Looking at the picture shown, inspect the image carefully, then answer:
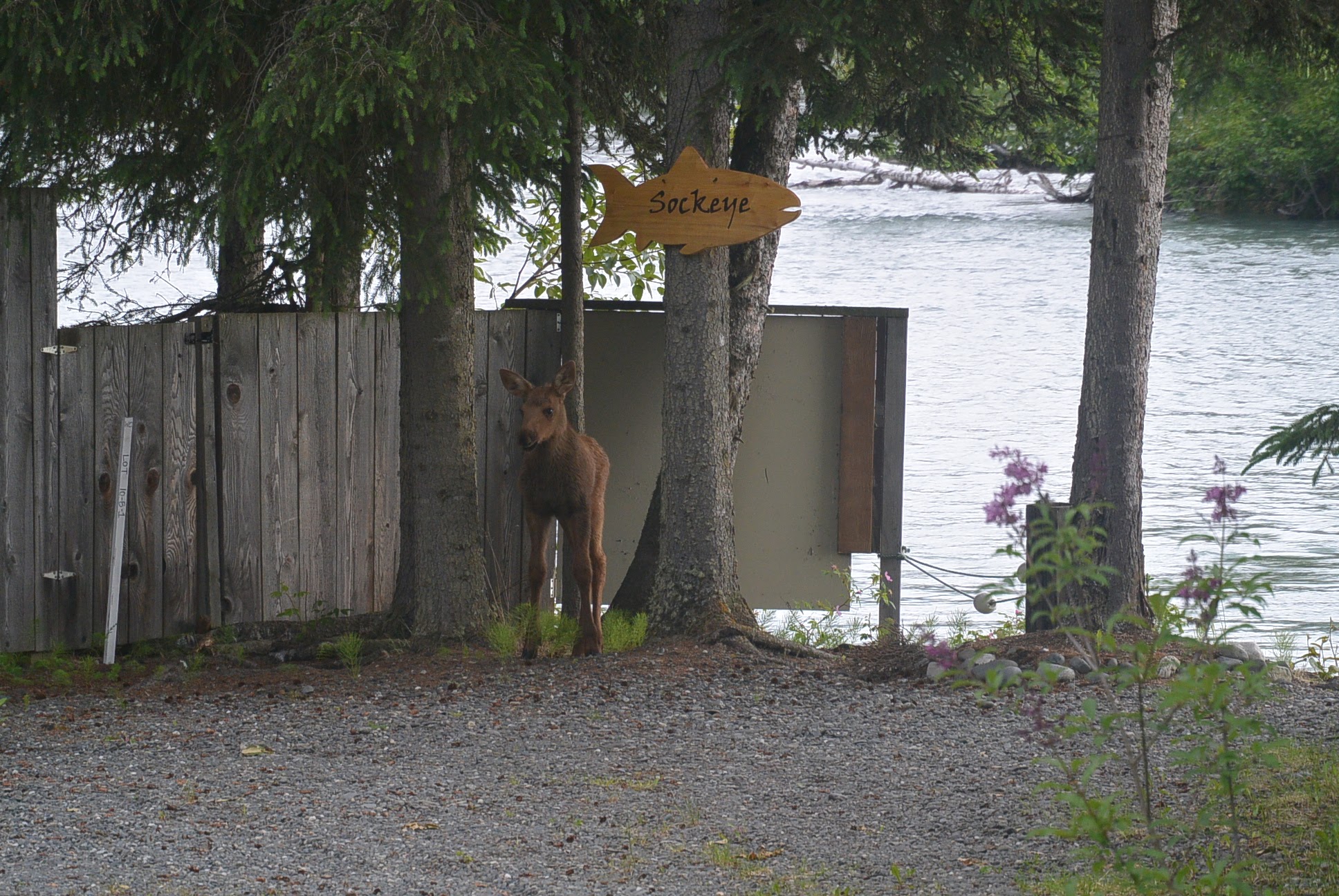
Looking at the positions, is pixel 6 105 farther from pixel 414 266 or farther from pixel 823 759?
pixel 823 759

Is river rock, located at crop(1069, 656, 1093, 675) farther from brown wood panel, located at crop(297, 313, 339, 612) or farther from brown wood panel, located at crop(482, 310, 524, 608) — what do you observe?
brown wood panel, located at crop(297, 313, 339, 612)

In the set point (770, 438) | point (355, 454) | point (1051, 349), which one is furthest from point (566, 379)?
point (1051, 349)

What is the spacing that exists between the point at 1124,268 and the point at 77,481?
5588mm

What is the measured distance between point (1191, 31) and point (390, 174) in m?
4.06

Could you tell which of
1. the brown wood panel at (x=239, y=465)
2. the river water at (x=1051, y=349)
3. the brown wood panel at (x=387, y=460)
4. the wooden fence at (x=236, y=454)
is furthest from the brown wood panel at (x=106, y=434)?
the river water at (x=1051, y=349)

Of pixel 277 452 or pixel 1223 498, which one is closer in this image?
pixel 1223 498

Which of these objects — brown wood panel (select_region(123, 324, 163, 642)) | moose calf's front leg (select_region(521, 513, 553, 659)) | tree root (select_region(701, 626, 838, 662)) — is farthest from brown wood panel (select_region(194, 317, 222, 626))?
tree root (select_region(701, 626, 838, 662))

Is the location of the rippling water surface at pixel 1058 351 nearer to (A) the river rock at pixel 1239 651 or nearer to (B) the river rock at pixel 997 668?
(A) the river rock at pixel 1239 651

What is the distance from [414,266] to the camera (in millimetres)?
7012

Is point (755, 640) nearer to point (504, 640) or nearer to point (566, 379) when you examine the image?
point (504, 640)

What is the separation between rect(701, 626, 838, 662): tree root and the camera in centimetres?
731

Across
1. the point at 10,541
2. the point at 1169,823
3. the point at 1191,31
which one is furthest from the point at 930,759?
the point at 10,541

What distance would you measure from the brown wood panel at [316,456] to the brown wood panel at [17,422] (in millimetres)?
1384

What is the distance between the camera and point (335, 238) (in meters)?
6.78
